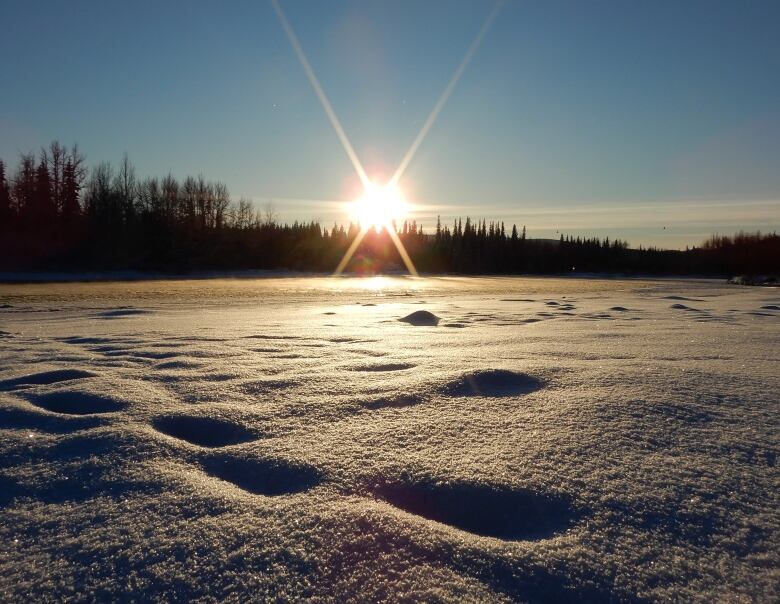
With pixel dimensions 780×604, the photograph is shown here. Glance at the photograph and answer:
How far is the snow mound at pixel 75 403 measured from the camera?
1969 millimetres

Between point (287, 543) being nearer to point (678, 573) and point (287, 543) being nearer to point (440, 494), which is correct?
point (440, 494)

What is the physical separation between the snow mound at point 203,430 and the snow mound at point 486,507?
67cm

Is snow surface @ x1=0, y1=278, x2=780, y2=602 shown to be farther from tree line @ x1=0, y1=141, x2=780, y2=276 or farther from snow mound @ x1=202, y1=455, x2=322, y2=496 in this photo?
tree line @ x1=0, y1=141, x2=780, y2=276

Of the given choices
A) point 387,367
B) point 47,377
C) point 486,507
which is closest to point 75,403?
point 47,377

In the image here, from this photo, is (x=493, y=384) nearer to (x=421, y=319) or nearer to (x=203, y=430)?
(x=203, y=430)

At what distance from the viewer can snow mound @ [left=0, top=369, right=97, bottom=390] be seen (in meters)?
2.38

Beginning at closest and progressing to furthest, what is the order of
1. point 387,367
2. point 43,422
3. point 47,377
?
point 43,422
point 47,377
point 387,367

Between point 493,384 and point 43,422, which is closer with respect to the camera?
point 43,422

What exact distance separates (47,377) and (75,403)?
62cm

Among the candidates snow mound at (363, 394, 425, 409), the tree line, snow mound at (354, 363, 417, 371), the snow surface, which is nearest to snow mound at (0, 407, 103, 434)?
the snow surface

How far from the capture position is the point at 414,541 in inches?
41.9

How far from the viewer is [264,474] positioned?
1394 millimetres

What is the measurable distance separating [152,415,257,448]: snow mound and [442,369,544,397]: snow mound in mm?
906

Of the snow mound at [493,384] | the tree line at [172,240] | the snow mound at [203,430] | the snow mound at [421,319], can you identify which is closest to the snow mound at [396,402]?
the snow mound at [493,384]
